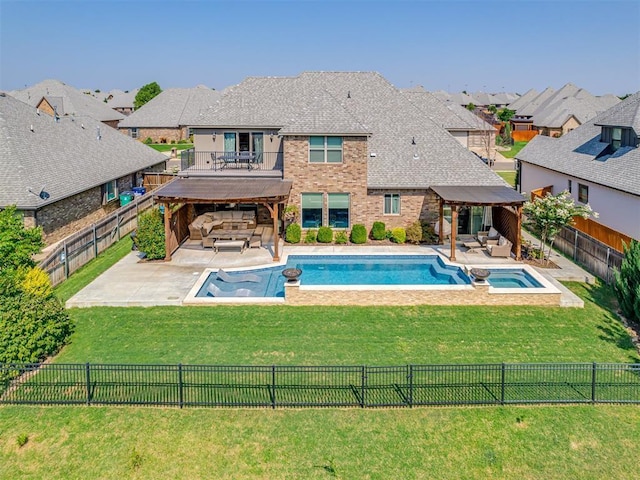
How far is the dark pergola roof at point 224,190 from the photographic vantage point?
22.8m

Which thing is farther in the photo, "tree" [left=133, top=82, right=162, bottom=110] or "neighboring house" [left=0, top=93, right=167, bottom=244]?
"tree" [left=133, top=82, right=162, bottom=110]

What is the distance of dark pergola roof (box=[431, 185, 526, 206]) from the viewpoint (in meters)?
22.9

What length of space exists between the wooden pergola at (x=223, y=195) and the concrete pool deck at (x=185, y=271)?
1.03 metres

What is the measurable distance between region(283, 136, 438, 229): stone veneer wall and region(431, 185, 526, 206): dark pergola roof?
135 centimetres

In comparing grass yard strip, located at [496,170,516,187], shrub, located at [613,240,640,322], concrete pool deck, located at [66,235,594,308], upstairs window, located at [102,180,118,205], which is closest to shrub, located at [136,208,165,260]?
concrete pool deck, located at [66,235,594,308]

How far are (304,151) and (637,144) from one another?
15.8m

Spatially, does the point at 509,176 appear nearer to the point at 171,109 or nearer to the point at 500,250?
the point at 500,250

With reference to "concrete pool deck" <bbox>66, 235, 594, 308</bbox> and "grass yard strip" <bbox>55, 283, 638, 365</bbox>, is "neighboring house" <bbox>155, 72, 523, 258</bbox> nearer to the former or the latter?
"concrete pool deck" <bbox>66, 235, 594, 308</bbox>

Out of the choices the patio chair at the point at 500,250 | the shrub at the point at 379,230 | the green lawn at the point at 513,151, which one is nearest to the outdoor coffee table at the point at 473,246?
the patio chair at the point at 500,250

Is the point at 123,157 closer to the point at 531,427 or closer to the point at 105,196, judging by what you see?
the point at 105,196

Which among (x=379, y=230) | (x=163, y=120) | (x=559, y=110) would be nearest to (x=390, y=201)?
(x=379, y=230)

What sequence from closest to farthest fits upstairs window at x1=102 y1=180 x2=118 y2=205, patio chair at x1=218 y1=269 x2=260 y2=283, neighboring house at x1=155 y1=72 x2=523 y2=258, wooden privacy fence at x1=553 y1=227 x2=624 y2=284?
wooden privacy fence at x1=553 y1=227 x2=624 y2=284
patio chair at x1=218 y1=269 x2=260 y2=283
neighboring house at x1=155 y1=72 x2=523 y2=258
upstairs window at x1=102 y1=180 x2=118 y2=205

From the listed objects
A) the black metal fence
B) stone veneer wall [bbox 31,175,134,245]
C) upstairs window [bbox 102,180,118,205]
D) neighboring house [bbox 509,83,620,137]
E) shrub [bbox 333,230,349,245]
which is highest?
neighboring house [bbox 509,83,620,137]

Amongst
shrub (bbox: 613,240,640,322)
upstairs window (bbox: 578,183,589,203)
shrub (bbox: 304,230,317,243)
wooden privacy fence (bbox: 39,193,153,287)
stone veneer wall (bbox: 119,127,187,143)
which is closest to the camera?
shrub (bbox: 613,240,640,322)
